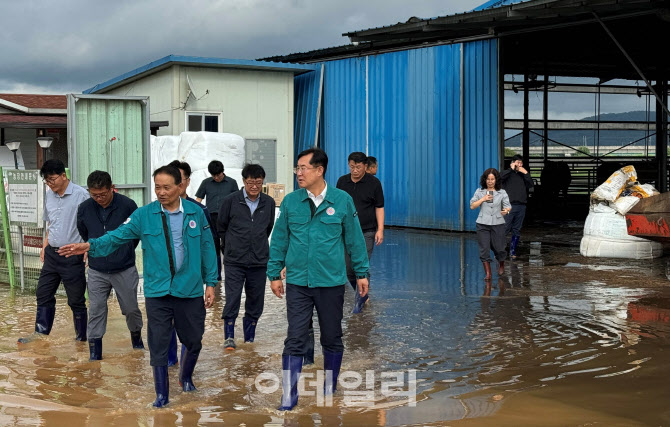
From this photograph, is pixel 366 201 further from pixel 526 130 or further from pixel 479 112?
pixel 526 130

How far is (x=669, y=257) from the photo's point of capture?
47.4 ft

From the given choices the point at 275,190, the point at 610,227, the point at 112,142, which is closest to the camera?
the point at 112,142

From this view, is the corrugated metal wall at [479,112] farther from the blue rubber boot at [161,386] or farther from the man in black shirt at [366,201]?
the blue rubber boot at [161,386]

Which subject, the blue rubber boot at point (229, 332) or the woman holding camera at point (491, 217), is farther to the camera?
the woman holding camera at point (491, 217)

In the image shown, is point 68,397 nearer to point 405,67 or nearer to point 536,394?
point 536,394

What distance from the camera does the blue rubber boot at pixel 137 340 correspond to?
7363mm

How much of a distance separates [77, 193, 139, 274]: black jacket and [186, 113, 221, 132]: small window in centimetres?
1559

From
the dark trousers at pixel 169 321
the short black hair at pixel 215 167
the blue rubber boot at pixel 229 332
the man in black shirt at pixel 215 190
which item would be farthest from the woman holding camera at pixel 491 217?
the dark trousers at pixel 169 321

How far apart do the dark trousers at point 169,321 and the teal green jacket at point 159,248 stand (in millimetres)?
76

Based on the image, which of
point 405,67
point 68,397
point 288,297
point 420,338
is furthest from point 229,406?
point 405,67

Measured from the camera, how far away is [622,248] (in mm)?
14352

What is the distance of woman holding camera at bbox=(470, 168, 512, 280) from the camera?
12.0m

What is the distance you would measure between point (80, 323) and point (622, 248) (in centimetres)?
998

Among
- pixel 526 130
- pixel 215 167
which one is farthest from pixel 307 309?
pixel 526 130
